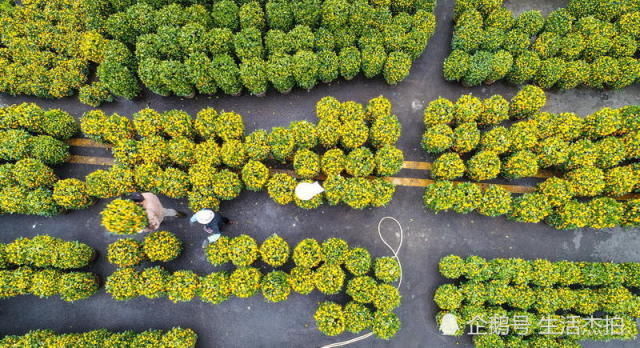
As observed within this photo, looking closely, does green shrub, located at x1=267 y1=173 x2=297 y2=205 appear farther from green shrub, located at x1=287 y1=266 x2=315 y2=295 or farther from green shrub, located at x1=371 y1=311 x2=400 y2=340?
green shrub, located at x1=371 y1=311 x2=400 y2=340

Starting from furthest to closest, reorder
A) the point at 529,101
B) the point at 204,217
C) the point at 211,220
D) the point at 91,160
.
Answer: the point at 91,160 < the point at 529,101 < the point at 211,220 < the point at 204,217

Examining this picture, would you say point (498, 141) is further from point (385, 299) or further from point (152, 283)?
point (152, 283)

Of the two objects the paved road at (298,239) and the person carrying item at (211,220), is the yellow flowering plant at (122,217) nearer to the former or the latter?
the person carrying item at (211,220)

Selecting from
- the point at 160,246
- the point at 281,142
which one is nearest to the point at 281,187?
the point at 281,142

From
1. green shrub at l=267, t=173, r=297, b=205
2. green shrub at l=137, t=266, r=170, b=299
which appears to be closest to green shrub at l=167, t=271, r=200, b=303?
green shrub at l=137, t=266, r=170, b=299

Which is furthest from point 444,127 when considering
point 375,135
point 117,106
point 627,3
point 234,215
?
point 117,106

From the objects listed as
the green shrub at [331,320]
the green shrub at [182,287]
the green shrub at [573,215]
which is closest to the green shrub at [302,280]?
the green shrub at [331,320]

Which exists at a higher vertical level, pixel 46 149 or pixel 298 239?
pixel 46 149
